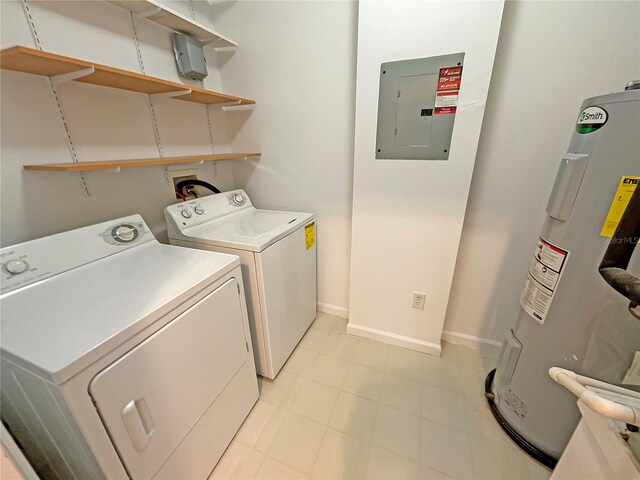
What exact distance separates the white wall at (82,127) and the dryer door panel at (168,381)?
84 cm

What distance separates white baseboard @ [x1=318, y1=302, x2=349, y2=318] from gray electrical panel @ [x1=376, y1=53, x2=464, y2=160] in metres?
1.31

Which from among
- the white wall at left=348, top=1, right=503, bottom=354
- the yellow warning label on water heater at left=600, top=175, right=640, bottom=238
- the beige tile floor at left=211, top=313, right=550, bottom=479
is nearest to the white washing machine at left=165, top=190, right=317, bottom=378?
the beige tile floor at left=211, top=313, right=550, bottom=479

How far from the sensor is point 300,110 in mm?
1729

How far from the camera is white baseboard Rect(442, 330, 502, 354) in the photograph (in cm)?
174

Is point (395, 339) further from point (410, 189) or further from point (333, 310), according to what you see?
point (410, 189)

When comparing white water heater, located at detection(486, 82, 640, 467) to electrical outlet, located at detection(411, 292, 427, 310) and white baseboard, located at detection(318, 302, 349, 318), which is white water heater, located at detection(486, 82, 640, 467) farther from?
white baseboard, located at detection(318, 302, 349, 318)

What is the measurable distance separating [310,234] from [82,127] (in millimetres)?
1324

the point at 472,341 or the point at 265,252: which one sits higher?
the point at 265,252

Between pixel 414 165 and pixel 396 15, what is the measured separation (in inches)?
28.6

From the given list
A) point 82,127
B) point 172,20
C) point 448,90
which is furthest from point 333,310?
point 172,20

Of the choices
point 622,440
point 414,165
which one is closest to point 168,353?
point 622,440

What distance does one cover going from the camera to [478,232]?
1.56 meters

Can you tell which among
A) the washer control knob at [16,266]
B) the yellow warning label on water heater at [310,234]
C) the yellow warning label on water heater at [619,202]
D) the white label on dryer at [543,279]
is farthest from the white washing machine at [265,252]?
the yellow warning label on water heater at [619,202]

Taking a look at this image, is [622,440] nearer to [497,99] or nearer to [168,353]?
[168,353]
